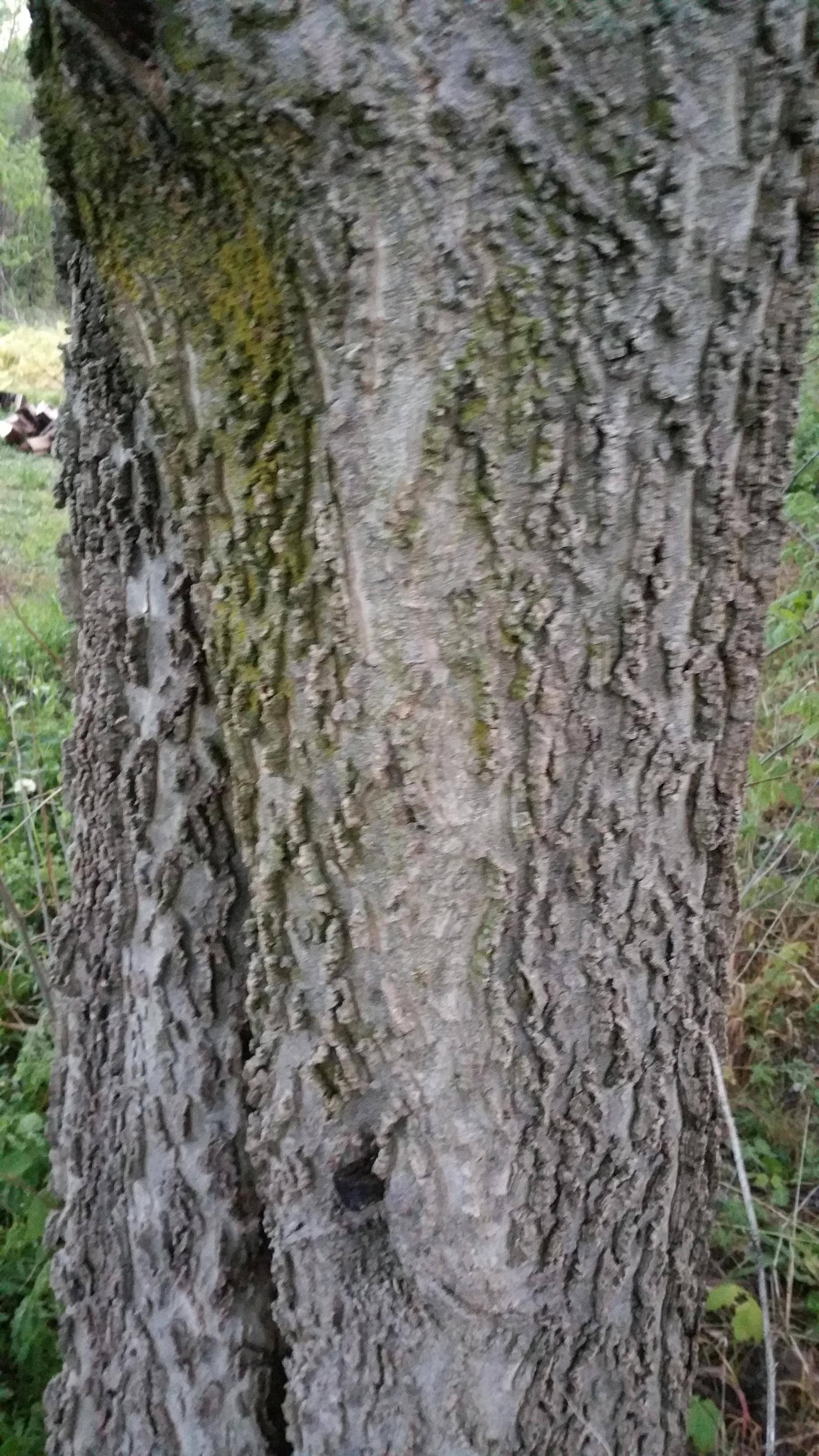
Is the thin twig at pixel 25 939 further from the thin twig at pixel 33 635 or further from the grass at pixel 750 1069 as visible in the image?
the thin twig at pixel 33 635

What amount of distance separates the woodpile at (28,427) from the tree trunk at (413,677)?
321 inches

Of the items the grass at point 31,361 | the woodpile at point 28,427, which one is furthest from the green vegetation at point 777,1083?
the grass at point 31,361

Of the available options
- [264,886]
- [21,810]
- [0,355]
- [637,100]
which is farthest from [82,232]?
[0,355]

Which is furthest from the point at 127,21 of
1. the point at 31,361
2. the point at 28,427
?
the point at 31,361

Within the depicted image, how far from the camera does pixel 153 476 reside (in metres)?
1.31

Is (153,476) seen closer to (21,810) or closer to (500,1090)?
(500,1090)

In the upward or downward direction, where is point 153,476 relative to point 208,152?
downward

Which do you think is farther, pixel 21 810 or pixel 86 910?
pixel 21 810

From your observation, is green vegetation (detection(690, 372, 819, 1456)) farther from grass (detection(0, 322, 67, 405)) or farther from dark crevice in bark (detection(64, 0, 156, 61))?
grass (detection(0, 322, 67, 405))

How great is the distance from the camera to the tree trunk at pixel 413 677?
3.07 feet

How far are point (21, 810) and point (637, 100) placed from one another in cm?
315

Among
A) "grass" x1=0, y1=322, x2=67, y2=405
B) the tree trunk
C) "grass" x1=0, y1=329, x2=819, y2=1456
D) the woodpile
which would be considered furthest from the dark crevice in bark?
"grass" x1=0, y1=322, x2=67, y2=405

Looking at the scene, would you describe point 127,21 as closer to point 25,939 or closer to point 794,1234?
point 25,939

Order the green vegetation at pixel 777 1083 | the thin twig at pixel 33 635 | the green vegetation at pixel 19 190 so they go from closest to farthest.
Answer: the green vegetation at pixel 777 1083, the thin twig at pixel 33 635, the green vegetation at pixel 19 190
